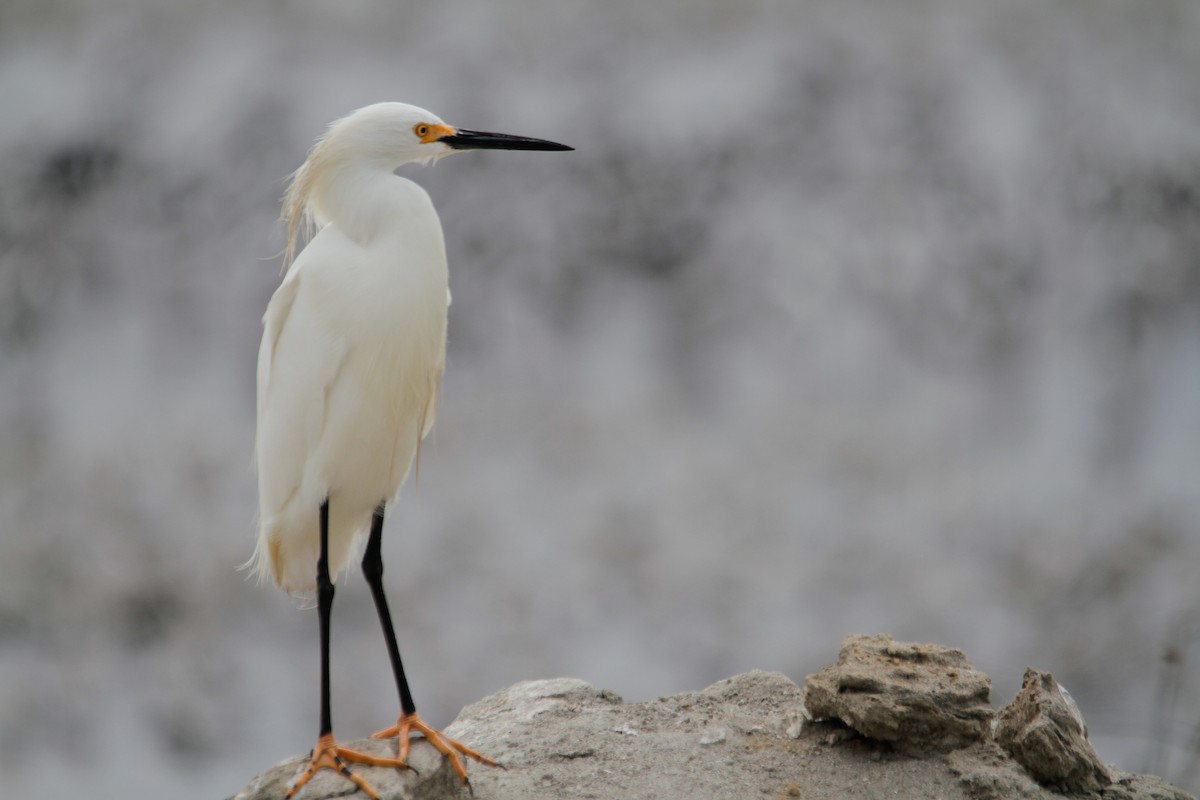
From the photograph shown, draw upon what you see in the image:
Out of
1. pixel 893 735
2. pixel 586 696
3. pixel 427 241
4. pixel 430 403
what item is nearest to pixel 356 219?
pixel 427 241

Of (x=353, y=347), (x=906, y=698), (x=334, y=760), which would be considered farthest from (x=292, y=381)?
(x=906, y=698)

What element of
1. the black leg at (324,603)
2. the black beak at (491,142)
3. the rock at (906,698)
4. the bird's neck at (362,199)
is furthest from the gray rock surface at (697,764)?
the black beak at (491,142)

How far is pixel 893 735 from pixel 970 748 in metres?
0.23

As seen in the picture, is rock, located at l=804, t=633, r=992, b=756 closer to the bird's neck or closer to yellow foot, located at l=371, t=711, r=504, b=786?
yellow foot, located at l=371, t=711, r=504, b=786

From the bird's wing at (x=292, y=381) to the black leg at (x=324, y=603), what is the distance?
0.19 feet

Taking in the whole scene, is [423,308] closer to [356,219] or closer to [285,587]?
[356,219]

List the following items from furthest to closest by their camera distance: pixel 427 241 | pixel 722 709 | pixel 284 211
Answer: pixel 722 709 → pixel 284 211 → pixel 427 241

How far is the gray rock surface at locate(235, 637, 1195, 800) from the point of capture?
250cm

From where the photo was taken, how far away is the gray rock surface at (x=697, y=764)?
2.50 m

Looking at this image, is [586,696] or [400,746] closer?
[400,746]

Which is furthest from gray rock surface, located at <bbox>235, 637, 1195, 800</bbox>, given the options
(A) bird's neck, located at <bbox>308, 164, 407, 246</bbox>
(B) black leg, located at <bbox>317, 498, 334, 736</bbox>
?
(A) bird's neck, located at <bbox>308, 164, 407, 246</bbox>

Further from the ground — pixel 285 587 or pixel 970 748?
pixel 285 587

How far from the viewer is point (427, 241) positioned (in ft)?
8.23

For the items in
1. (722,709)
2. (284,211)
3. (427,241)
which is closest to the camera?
(427,241)
